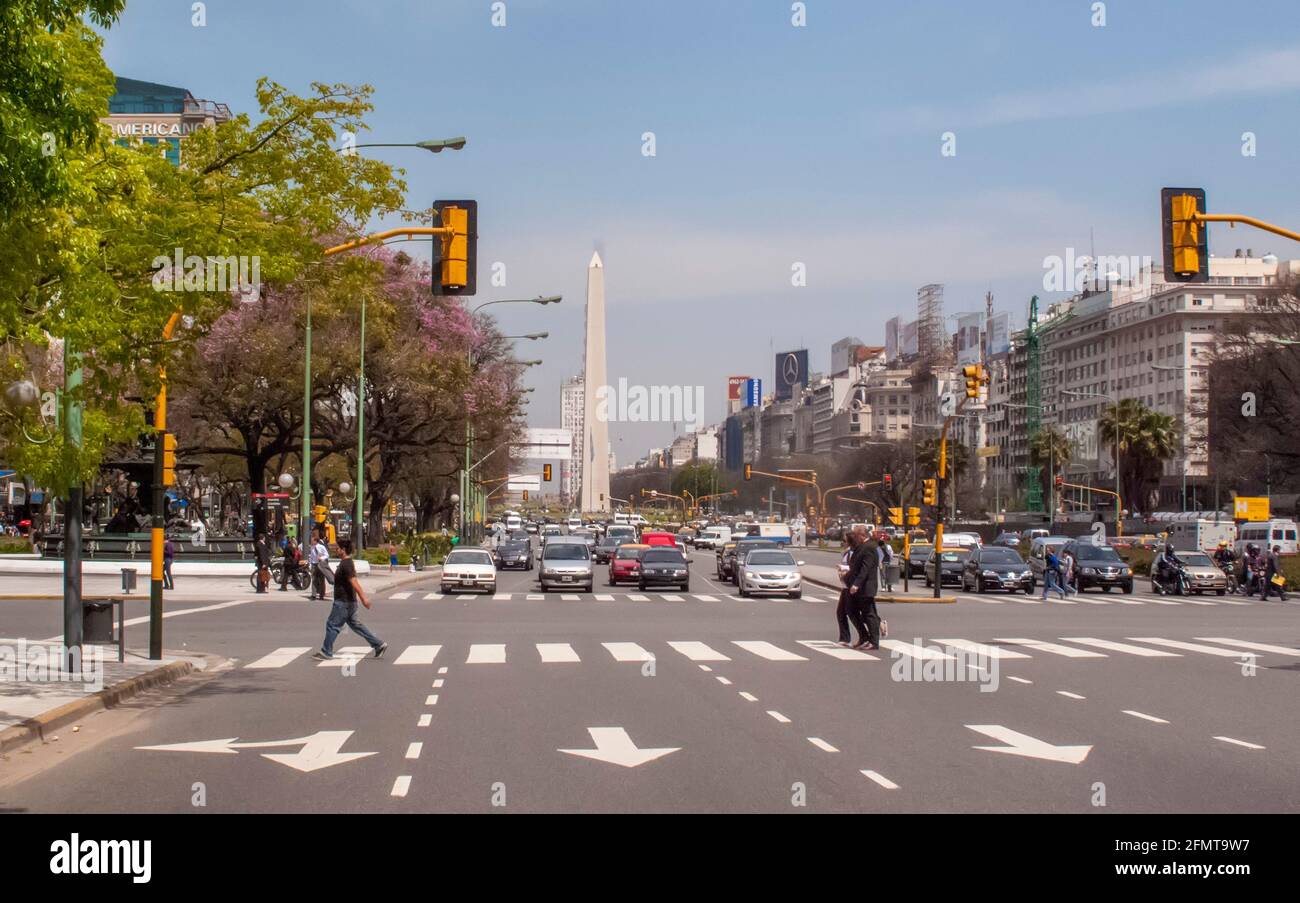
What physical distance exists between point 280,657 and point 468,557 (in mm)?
21594

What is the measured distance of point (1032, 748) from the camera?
1190 cm

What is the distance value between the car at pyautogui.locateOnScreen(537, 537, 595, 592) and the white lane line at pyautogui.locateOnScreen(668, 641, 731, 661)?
2002 cm

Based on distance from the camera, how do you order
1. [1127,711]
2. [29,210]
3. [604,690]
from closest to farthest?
1. [29,210]
2. [1127,711]
3. [604,690]

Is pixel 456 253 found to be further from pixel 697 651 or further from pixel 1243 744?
pixel 1243 744

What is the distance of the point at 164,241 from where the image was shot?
15.0 meters

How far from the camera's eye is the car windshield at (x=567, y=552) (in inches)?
1769

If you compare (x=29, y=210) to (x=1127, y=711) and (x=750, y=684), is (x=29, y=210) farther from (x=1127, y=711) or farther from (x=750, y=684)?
(x=1127, y=711)

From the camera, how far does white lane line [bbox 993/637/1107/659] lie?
2162 centimetres

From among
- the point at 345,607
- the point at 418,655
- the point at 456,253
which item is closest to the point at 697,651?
the point at 418,655

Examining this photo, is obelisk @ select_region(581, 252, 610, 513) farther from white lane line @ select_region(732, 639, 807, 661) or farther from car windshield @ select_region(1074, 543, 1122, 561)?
white lane line @ select_region(732, 639, 807, 661)

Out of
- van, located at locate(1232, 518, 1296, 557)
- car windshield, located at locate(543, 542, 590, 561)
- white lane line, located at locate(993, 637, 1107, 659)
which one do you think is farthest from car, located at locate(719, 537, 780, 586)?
white lane line, located at locate(993, 637, 1107, 659)

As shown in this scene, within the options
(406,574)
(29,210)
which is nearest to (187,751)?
(29,210)

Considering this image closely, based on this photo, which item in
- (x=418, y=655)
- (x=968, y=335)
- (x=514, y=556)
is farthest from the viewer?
(x=968, y=335)

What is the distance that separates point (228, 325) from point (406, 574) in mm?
11314
